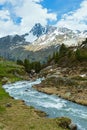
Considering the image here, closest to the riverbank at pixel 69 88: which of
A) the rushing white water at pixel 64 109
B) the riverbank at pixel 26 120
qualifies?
the rushing white water at pixel 64 109

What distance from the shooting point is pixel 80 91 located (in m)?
80.6

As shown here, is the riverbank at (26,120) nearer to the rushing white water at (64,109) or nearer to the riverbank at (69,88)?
the rushing white water at (64,109)

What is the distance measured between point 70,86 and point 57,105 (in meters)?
25.1

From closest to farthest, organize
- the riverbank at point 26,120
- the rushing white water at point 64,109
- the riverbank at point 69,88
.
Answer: the riverbank at point 26,120 < the rushing white water at point 64,109 < the riverbank at point 69,88

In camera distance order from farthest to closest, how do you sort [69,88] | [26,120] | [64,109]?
[69,88], [64,109], [26,120]

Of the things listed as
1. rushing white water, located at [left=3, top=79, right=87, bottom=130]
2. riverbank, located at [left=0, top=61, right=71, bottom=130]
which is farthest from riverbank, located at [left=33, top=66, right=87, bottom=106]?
riverbank, located at [left=0, top=61, right=71, bottom=130]

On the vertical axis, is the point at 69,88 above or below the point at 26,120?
above

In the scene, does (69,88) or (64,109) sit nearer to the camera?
(64,109)

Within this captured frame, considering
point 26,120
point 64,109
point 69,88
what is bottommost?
point 64,109

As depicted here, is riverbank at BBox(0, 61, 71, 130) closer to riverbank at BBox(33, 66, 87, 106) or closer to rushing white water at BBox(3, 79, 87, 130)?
rushing white water at BBox(3, 79, 87, 130)

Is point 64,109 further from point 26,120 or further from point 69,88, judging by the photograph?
point 69,88

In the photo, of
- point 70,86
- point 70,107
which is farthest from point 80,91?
point 70,107

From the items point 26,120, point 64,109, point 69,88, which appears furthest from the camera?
point 69,88

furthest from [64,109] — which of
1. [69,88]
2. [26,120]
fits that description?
[69,88]
